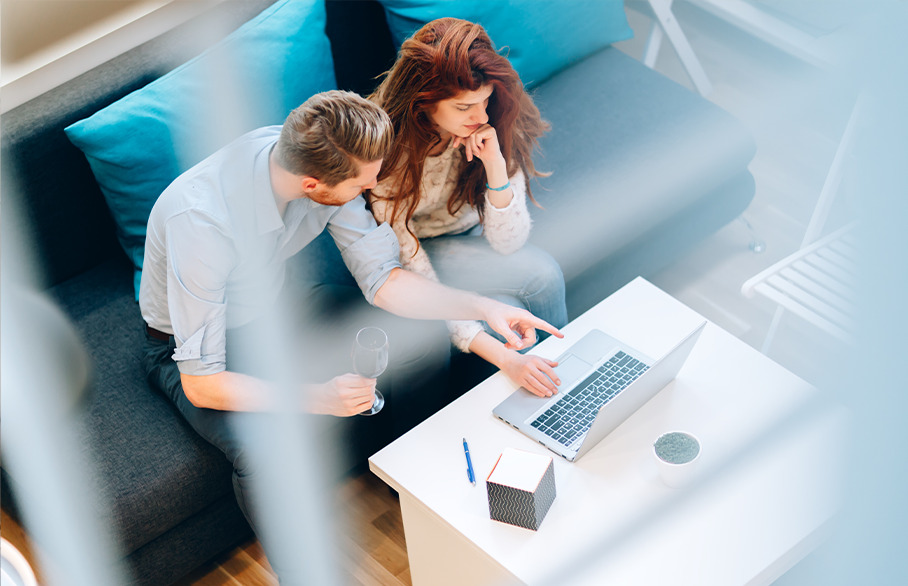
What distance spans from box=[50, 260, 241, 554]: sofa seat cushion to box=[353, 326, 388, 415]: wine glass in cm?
25

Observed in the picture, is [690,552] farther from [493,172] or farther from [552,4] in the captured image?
[552,4]

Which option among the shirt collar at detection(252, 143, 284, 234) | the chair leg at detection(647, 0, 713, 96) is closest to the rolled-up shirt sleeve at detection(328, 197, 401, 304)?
the shirt collar at detection(252, 143, 284, 234)

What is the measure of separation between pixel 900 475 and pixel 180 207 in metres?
0.78

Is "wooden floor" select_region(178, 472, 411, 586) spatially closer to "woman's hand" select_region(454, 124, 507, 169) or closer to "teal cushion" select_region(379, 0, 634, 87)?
"woman's hand" select_region(454, 124, 507, 169)

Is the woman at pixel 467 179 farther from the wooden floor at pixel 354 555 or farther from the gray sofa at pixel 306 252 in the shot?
the wooden floor at pixel 354 555

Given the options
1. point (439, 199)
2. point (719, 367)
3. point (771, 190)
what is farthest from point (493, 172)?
point (771, 190)

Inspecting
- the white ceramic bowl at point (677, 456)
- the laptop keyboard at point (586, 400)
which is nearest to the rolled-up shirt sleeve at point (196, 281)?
the laptop keyboard at point (586, 400)

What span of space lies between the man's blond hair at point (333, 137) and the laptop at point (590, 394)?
0.29 meters

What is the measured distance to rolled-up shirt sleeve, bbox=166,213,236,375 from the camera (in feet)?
2.68

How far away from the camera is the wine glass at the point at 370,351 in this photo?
791 millimetres

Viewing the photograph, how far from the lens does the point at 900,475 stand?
0.44 feet

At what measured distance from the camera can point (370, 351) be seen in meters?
0.79

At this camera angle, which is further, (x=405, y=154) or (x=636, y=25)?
(x=636, y=25)

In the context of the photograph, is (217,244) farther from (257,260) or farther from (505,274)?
(505,274)
